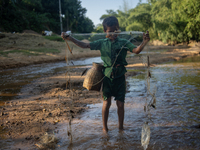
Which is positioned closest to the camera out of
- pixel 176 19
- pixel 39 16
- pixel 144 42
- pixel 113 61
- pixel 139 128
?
pixel 144 42

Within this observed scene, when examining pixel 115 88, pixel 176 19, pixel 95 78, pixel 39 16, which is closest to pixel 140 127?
pixel 115 88

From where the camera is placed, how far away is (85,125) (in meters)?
2.95

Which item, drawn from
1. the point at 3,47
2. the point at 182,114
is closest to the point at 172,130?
the point at 182,114

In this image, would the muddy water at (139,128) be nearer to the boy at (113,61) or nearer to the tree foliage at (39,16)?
the boy at (113,61)

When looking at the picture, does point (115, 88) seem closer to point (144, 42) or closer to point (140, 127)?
point (144, 42)

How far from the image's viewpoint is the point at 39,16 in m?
31.4

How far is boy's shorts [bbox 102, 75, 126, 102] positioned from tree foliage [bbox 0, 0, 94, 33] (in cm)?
2275

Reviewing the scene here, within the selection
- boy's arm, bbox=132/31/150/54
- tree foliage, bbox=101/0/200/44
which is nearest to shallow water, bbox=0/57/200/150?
boy's arm, bbox=132/31/150/54

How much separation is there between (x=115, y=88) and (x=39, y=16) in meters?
32.9

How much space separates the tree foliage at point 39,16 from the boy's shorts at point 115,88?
2275 cm

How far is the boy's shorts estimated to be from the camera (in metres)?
2.49

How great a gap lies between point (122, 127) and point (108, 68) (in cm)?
99

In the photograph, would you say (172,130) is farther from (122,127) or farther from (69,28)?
(69,28)

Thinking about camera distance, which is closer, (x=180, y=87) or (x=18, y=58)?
(x=180, y=87)
